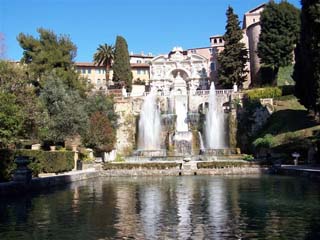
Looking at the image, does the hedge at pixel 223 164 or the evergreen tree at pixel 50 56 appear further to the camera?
the evergreen tree at pixel 50 56

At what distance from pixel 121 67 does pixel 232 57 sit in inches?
749

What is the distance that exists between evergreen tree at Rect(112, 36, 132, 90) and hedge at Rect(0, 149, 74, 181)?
38.5 m

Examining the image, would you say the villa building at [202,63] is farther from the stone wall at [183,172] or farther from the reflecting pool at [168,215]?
the reflecting pool at [168,215]

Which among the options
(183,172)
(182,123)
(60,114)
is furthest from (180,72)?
(183,172)

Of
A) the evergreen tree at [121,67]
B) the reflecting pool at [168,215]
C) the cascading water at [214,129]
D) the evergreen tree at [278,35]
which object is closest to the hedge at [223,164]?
the reflecting pool at [168,215]

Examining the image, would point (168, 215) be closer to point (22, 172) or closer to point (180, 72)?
point (22, 172)

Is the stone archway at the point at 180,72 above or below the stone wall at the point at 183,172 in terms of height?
above

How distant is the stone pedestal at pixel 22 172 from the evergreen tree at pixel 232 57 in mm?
44345

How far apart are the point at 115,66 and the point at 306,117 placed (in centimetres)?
3591

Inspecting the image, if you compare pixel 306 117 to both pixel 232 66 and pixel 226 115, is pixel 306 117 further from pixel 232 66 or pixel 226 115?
pixel 232 66

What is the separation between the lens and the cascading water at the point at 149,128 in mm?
55906

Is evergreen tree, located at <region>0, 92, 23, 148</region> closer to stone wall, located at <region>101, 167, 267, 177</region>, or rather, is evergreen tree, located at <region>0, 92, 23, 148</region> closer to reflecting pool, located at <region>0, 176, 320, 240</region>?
reflecting pool, located at <region>0, 176, 320, 240</region>

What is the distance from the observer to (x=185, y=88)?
251ft

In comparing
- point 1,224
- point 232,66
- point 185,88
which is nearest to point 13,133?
point 1,224
